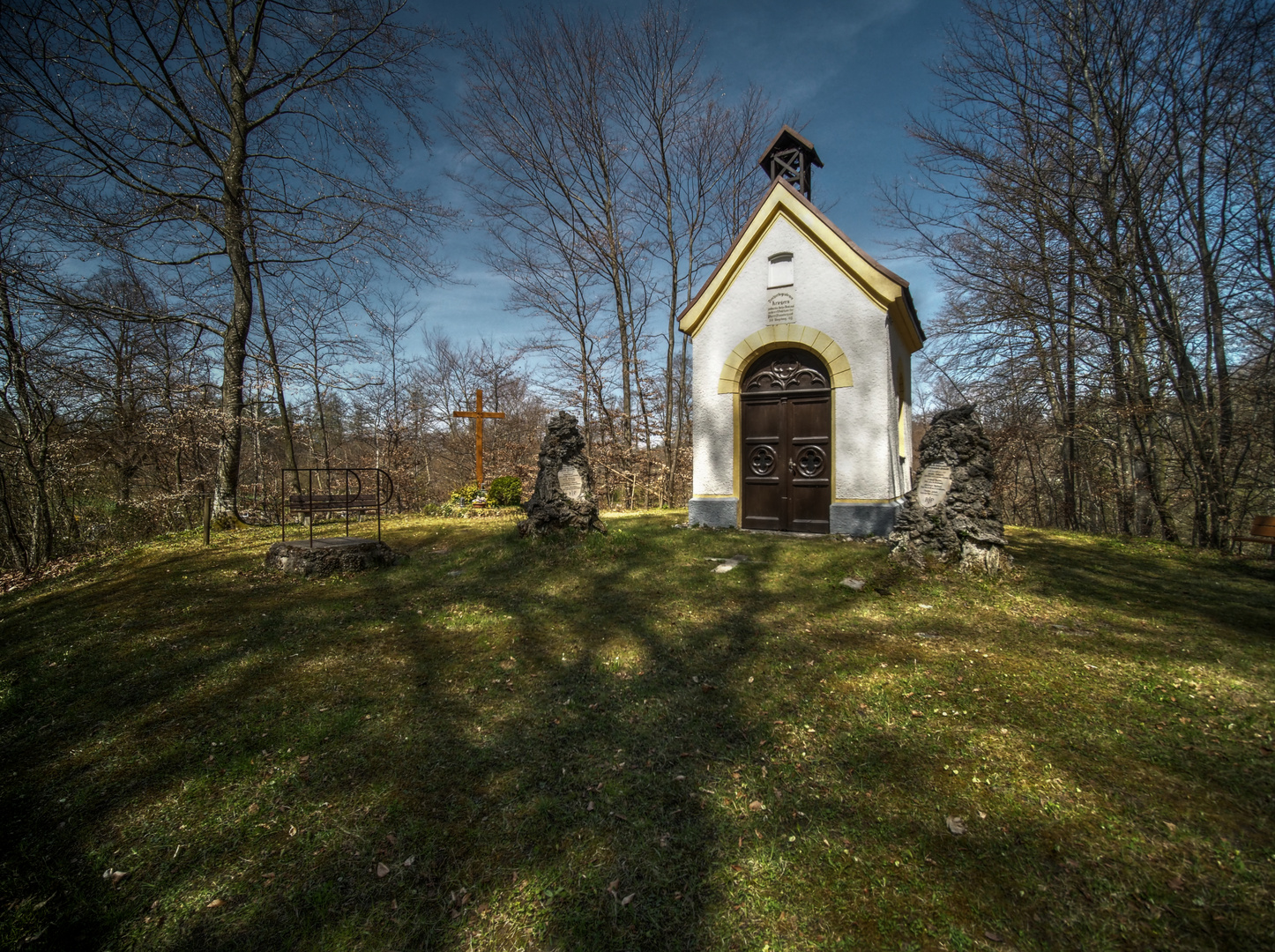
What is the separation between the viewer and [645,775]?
9.12 feet

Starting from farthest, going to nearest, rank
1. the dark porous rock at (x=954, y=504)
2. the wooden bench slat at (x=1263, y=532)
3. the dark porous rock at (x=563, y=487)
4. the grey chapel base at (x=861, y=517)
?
the grey chapel base at (x=861, y=517)
the dark porous rock at (x=563, y=487)
the wooden bench slat at (x=1263, y=532)
the dark porous rock at (x=954, y=504)

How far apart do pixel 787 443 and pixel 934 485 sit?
310 centimetres

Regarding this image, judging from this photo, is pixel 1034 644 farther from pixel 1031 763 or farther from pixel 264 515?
pixel 264 515

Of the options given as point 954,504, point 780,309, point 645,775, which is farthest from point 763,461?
point 645,775

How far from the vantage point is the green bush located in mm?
13141

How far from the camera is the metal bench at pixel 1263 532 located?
22.4ft

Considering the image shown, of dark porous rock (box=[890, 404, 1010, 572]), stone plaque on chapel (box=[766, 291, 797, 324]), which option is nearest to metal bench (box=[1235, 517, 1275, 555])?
dark porous rock (box=[890, 404, 1010, 572])

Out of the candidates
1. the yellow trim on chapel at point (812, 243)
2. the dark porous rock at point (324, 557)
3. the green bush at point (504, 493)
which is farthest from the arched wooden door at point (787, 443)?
the green bush at point (504, 493)

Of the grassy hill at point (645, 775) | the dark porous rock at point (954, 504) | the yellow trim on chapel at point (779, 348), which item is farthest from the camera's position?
the yellow trim on chapel at point (779, 348)

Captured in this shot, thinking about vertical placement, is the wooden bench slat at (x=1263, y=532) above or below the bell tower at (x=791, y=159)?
below

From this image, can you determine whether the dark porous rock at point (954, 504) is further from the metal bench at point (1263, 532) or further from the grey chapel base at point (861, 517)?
Result: the metal bench at point (1263, 532)

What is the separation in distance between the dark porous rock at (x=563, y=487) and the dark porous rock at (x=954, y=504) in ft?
14.9

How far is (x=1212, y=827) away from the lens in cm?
225

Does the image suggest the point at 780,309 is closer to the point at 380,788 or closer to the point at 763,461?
the point at 763,461
